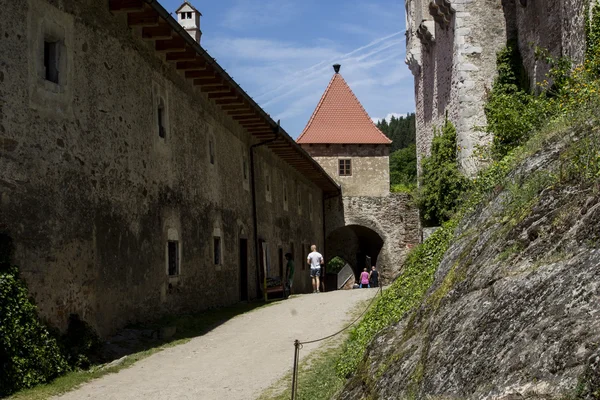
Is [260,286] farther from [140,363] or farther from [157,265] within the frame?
[140,363]

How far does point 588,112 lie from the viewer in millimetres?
6340

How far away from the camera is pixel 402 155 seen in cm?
8644

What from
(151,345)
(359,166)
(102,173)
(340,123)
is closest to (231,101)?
(102,173)

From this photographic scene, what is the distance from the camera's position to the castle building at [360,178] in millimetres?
37625

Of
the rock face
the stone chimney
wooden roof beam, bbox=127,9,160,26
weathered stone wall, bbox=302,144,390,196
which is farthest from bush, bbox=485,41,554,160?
the stone chimney

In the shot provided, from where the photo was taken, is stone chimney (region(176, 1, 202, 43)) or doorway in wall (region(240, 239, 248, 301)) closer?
doorway in wall (region(240, 239, 248, 301))

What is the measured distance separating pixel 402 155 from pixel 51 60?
77062 mm

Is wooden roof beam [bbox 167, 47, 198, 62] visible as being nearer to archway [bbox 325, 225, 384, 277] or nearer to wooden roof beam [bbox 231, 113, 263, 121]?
wooden roof beam [bbox 231, 113, 263, 121]

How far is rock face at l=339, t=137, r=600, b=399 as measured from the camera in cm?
359

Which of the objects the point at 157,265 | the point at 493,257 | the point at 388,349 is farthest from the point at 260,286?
the point at 493,257

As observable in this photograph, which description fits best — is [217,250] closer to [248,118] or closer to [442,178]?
[248,118]

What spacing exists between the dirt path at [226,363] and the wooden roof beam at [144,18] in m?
5.57

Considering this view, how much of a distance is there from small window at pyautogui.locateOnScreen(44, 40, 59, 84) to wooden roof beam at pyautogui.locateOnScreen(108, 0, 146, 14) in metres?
1.97

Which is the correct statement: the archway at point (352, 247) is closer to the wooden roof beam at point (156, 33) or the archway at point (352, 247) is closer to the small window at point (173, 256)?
the small window at point (173, 256)
